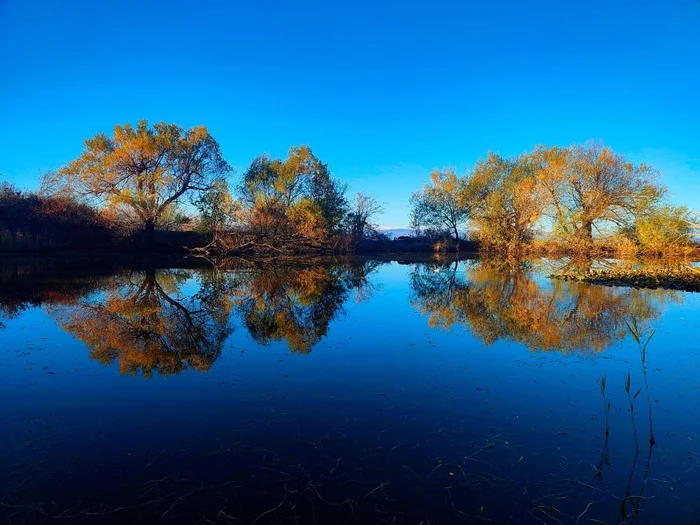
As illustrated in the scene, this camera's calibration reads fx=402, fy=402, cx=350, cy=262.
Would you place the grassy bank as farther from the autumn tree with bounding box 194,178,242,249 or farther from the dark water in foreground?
the autumn tree with bounding box 194,178,242,249

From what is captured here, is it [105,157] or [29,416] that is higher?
[105,157]

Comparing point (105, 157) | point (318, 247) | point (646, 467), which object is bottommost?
point (646, 467)

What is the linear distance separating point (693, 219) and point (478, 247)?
1857cm

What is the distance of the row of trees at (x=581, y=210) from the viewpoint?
30953mm

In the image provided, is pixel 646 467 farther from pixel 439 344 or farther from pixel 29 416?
pixel 29 416

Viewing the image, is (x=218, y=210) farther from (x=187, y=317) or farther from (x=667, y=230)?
(x=667, y=230)

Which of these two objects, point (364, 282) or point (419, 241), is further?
point (419, 241)

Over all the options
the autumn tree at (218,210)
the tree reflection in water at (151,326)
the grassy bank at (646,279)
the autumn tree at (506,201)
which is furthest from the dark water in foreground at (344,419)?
the autumn tree at (506,201)

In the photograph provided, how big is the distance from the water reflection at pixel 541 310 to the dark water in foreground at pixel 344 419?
4.4 inches

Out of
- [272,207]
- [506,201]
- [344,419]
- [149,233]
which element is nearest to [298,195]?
[272,207]

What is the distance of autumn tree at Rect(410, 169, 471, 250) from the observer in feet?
145

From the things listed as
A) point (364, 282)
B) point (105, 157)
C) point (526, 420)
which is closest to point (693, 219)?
point (364, 282)

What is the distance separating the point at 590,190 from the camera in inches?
1339

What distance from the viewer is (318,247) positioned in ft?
120
